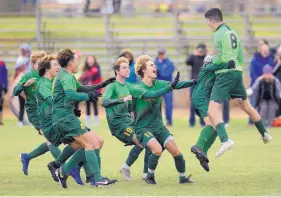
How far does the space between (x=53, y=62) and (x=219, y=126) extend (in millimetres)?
2436

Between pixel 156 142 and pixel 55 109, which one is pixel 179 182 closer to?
pixel 156 142

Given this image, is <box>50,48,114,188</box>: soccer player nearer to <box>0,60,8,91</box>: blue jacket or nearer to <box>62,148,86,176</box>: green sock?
<box>62,148,86,176</box>: green sock

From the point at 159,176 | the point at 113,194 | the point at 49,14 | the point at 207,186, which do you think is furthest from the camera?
the point at 49,14

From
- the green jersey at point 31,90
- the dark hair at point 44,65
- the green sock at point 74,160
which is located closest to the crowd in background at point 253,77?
the green jersey at point 31,90

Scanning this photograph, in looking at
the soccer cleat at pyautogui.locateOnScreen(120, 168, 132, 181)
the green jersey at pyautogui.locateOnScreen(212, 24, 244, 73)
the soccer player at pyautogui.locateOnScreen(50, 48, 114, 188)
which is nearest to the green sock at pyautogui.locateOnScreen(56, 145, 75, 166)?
the soccer player at pyautogui.locateOnScreen(50, 48, 114, 188)

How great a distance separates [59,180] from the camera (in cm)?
1295

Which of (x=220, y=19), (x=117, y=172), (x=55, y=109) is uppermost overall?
(x=220, y=19)

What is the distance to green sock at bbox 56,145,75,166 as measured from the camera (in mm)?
13102

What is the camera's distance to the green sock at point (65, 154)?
43.0ft

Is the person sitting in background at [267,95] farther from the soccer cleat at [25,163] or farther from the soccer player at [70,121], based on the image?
the soccer player at [70,121]

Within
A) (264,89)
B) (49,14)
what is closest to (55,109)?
(264,89)

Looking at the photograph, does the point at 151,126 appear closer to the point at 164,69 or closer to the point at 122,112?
the point at 122,112

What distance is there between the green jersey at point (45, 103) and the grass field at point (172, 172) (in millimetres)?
815

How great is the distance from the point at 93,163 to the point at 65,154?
694 millimetres
